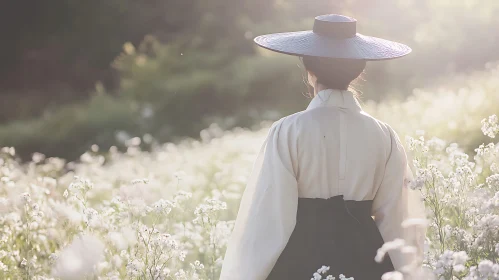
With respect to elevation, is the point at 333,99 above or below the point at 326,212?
above

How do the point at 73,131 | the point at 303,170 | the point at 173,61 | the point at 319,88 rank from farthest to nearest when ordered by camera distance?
the point at 173,61 → the point at 73,131 → the point at 319,88 → the point at 303,170

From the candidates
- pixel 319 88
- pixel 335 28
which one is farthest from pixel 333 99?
pixel 335 28

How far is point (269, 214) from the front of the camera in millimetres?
2668

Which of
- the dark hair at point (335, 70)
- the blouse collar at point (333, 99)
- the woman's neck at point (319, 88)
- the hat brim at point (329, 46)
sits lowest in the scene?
the blouse collar at point (333, 99)

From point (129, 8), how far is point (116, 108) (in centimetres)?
389

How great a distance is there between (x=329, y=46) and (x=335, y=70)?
0.10 m

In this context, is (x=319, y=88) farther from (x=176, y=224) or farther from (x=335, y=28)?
(x=176, y=224)

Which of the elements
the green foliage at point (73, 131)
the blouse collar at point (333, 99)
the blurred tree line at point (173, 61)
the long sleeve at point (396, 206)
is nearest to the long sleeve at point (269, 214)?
the blouse collar at point (333, 99)

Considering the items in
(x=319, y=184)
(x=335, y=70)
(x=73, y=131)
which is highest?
(x=335, y=70)

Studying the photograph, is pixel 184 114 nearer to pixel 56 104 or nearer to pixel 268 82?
pixel 268 82

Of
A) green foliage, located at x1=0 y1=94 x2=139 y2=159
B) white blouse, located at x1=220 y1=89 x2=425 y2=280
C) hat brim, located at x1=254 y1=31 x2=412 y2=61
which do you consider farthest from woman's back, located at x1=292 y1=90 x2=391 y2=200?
green foliage, located at x1=0 y1=94 x2=139 y2=159

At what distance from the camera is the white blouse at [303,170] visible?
2646mm

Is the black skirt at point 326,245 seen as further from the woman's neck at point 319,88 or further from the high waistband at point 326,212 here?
the woman's neck at point 319,88

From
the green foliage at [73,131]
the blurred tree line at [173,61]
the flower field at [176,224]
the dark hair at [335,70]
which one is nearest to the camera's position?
the dark hair at [335,70]
